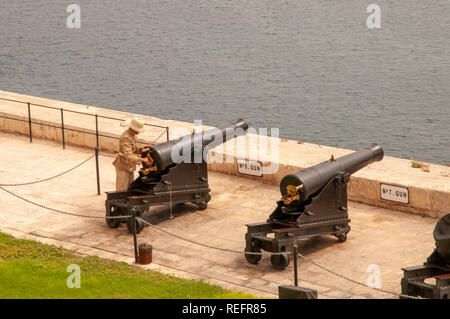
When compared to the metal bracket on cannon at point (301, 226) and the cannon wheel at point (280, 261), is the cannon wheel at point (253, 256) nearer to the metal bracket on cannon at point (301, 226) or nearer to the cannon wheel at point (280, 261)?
the metal bracket on cannon at point (301, 226)

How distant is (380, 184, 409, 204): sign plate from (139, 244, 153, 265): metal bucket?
422 cm

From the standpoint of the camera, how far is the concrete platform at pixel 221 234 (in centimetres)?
1226

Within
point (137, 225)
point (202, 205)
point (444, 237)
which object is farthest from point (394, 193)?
point (137, 225)

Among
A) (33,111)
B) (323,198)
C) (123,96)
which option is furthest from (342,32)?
(323,198)

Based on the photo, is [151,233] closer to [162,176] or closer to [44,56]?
[162,176]

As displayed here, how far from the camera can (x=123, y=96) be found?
3975 centimetres

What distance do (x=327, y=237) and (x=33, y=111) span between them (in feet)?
30.3

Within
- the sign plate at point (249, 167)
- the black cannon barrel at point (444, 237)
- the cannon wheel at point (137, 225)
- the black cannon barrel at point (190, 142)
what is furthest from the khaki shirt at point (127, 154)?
the black cannon barrel at point (444, 237)

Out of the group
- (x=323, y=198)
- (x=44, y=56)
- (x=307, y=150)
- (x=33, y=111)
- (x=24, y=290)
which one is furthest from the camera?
(x=44, y=56)

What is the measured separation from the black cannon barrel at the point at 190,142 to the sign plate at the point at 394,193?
259 cm

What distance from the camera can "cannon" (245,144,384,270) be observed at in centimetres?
1264

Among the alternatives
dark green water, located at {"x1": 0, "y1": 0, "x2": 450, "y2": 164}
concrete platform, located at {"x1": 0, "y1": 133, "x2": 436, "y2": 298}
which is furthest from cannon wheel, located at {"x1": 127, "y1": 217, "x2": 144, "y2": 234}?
dark green water, located at {"x1": 0, "y1": 0, "x2": 450, "y2": 164}

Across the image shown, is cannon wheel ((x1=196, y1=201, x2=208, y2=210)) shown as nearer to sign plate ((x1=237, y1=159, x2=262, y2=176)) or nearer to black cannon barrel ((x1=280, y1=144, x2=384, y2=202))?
sign plate ((x1=237, y1=159, x2=262, y2=176))

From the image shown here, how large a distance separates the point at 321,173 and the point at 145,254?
271 centimetres
